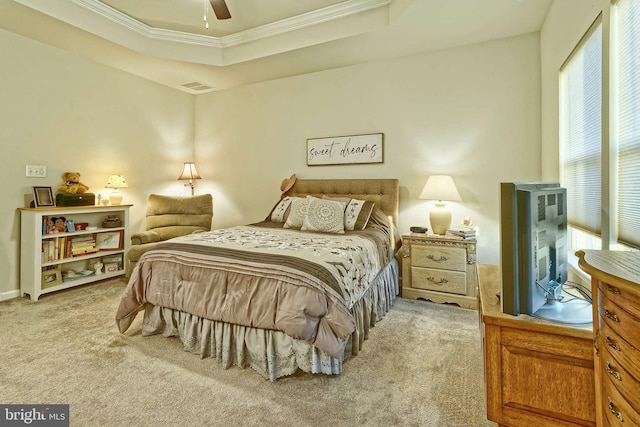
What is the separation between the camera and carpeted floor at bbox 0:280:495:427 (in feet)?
4.98

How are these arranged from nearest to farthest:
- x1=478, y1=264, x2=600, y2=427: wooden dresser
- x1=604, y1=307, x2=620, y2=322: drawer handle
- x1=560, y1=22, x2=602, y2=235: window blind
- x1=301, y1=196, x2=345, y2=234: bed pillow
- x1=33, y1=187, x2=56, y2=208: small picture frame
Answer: x1=604, y1=307, x2=620, y2=322: drawer handle
x1=478, y1=264, x2=600, y2=427: wooden dresser
x1=560, y1=22, x2=602, y2=235: window blind
x1=301, y1=196, x2=345, y2=234: bed pillow
x1=33, y1=187, x2=56, y2=208: small picture frame

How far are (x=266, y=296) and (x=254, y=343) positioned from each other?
32 cm

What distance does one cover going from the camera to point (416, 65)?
349 cm

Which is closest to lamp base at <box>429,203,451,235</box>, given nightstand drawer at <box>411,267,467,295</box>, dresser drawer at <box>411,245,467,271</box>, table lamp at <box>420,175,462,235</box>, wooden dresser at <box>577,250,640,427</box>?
table lamp at <box>420,175,462,235</box>

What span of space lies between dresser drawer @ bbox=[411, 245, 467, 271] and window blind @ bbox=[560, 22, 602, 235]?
951 mm

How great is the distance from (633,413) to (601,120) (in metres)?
1.43

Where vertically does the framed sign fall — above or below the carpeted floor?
above

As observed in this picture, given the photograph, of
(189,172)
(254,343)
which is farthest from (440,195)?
(189,172)

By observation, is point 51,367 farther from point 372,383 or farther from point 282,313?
point 372,383

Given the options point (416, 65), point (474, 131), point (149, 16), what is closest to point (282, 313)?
point (474, 131)

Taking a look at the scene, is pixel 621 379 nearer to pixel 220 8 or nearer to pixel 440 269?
pixel 440 269

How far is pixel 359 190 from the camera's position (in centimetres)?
369

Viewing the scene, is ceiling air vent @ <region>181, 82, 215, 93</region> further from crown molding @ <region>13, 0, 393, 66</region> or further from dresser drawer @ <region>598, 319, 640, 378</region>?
dresser drawer @ <region>598, 319, 640, 378</region>

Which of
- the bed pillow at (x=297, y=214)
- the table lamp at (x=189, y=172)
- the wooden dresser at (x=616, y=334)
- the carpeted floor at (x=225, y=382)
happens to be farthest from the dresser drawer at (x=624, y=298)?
the table lamp at (x=189, y=172)
